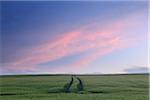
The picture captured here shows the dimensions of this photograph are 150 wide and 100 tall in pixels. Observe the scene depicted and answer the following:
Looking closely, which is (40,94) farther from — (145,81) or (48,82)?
(145,81)

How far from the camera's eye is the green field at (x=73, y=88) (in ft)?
67.1

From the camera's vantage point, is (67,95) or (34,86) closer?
(67,95)

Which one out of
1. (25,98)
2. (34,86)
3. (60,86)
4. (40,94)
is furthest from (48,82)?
(25,98)

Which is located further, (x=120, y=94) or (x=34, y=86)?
Answer: (x=34, y=86)

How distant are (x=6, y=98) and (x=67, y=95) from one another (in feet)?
11.1

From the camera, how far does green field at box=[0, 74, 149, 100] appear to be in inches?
805

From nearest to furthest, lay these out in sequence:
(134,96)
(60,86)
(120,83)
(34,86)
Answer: (134,96), (60,86), (34,86), (120,83)

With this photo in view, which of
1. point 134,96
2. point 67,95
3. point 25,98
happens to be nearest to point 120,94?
point 134,96

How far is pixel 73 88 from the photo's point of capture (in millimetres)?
22375

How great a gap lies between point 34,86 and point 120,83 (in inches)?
275

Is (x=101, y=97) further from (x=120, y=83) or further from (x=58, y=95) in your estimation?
(x=120, y=83)

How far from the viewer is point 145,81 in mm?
28969

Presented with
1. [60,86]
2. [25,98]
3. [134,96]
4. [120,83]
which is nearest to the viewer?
[25,98]

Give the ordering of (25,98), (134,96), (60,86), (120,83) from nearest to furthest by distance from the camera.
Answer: (25,98) < (134,96) < (60,86) < (120,83)
